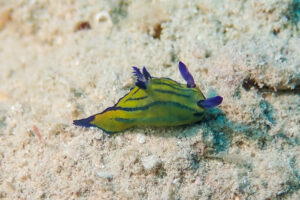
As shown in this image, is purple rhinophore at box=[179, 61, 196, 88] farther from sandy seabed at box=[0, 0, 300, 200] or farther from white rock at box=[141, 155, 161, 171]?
white rock at box=[141, 155, 161, 171]

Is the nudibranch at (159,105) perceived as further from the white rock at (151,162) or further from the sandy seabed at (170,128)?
the white rock at (151,162)

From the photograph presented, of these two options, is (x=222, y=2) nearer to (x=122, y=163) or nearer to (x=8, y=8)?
(x=122, y=163)

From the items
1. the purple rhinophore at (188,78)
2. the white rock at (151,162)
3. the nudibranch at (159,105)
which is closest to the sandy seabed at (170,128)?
the white rock at (151,162)

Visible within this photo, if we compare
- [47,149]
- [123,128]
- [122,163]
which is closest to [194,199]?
[122,163]

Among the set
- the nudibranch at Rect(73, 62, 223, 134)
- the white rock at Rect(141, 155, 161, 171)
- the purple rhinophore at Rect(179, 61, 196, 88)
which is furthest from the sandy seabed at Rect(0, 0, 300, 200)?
the purple rhinophore at Rect(179, 61, 196, 88)

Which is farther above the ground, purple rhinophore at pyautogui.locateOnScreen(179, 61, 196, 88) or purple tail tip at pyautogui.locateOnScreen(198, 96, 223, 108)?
purple rhinophore at pyautogui.locateOnScreen(179, 61, 196, 88)

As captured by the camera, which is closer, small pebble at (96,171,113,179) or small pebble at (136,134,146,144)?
small pebble at (96,171,113,179)

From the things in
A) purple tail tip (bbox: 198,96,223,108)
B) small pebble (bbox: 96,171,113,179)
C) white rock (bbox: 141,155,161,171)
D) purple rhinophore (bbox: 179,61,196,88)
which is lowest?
small pebble (bbox: 96,171,113,179)
